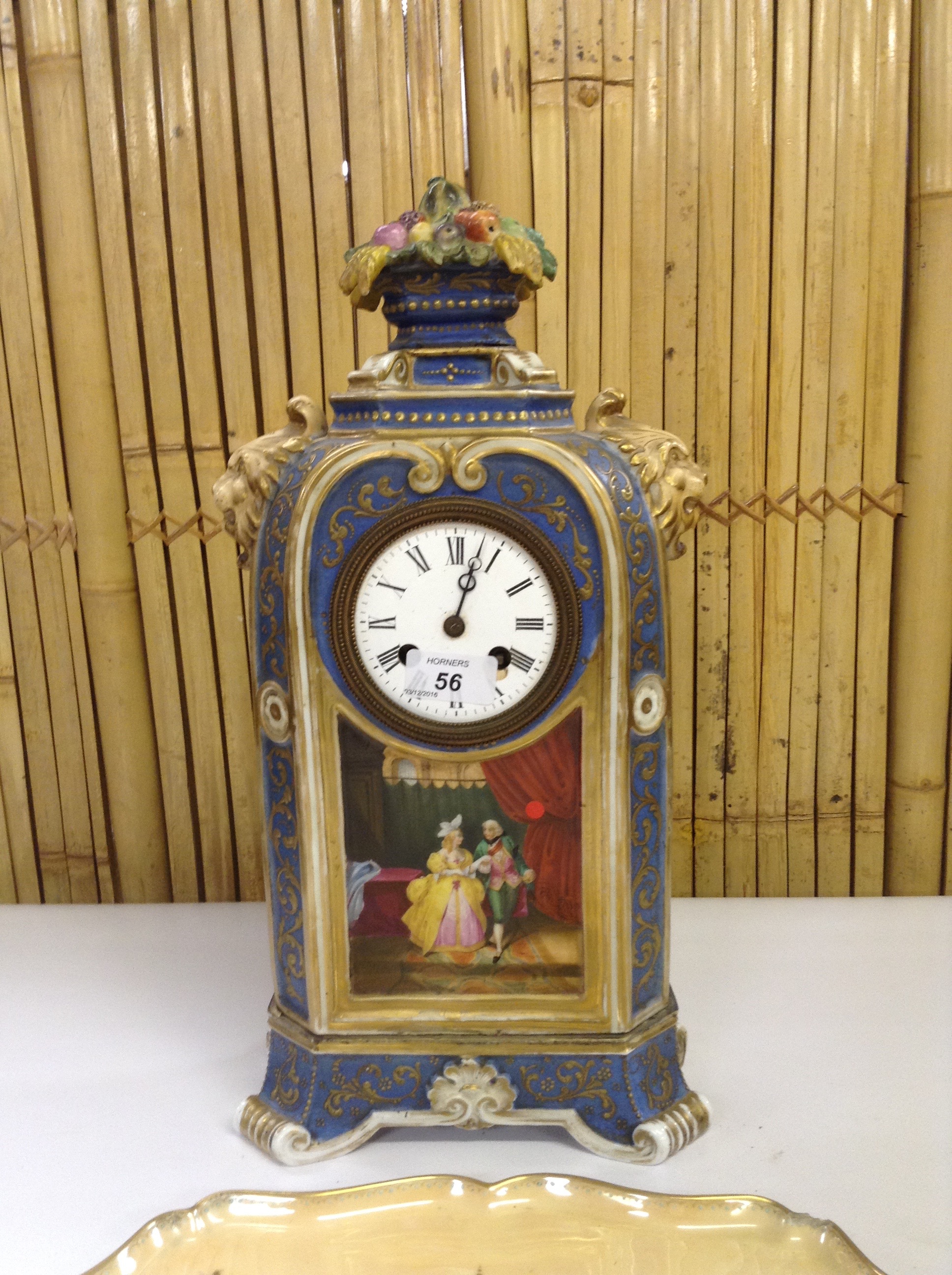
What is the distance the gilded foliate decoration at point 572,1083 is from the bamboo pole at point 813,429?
62cm

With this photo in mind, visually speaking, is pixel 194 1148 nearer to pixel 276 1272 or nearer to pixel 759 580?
pixel 276 1272

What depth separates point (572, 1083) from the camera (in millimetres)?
1145

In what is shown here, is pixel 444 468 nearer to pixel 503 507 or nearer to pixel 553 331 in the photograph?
pixel 503 507

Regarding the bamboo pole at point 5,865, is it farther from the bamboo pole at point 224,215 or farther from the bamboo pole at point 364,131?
the bamboo pole at point 364,131

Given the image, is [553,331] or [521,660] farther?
[553,331]

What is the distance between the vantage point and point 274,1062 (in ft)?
3.93

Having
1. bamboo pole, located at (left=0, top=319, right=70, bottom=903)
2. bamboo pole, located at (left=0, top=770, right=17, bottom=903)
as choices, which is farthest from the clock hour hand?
bamboo pole, located at (left=0, top=770, right=17, bottom=903)

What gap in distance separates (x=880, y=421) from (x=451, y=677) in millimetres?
752

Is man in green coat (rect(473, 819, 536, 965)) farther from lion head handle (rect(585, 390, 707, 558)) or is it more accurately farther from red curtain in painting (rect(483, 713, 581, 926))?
lion head handle (rect(585, 390, 707, 558))

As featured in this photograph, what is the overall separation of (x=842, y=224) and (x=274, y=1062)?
115 centimetres

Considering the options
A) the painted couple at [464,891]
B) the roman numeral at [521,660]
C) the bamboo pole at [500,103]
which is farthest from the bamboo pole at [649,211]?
the painted couple at [464,891]

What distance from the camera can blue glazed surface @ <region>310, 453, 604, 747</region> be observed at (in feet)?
3.49

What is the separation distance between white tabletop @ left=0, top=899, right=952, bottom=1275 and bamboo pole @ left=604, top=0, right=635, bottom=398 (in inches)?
29.5

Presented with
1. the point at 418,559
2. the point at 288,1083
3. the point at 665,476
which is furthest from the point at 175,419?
the point at 288,1083
